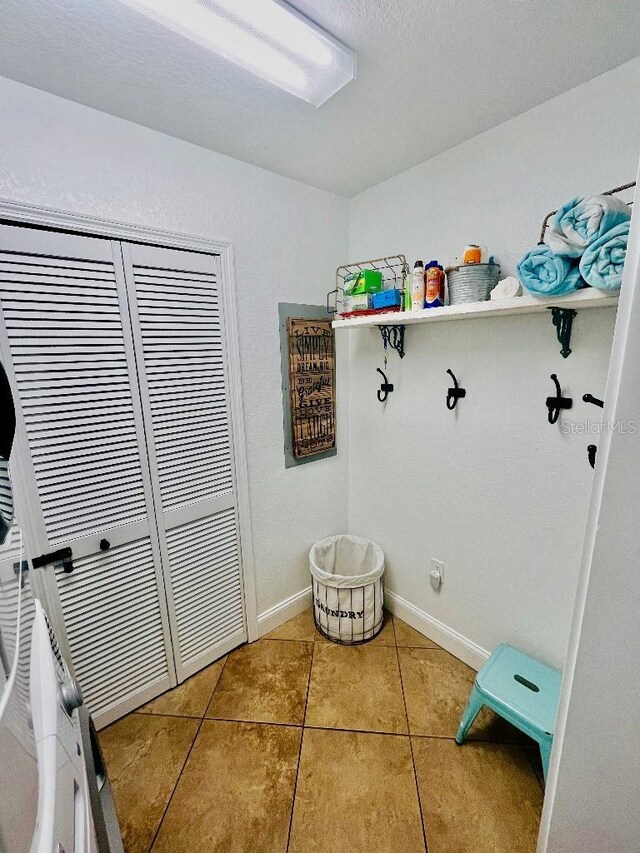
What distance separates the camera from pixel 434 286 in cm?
133

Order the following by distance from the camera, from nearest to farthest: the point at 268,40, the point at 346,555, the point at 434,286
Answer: the point at 268,40 < the point at 434,286 < the point at 346,555

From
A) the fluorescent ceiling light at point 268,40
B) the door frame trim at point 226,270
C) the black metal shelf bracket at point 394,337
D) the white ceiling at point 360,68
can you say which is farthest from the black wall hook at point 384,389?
the fluorescent ceiling light at point 268,40

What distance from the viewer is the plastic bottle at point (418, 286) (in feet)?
4.52

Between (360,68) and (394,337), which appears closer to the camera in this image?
(360,68)

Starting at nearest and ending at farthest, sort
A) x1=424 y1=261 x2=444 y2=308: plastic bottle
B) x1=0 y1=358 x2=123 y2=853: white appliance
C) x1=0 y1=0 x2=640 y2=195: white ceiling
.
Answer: x1=0 y1=358 x2=123 y2=853: white appliance < x1=0 y1=0 x2=640 y2=195: white ceiling < x1=424 y1=261 x2=444 y2=308: plastic bottle

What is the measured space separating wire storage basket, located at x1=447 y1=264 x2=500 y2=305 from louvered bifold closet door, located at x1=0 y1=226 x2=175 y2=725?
1.22m

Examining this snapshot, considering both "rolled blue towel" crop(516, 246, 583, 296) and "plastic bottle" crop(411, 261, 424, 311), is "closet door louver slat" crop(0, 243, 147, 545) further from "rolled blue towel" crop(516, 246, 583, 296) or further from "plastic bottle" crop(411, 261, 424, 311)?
"rolled blue towel" crop(516, 246, 583, 296)

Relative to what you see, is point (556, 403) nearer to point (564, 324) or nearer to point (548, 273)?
point (564, 324)

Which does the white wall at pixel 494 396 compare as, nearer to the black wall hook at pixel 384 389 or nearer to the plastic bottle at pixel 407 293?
the black wall hook at pixel 384 389

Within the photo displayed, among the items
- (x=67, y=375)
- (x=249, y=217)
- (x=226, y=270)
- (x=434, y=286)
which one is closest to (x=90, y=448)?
(x=67, y=375)

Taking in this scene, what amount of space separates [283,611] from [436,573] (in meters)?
0.87

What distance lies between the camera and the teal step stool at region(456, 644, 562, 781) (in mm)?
1146

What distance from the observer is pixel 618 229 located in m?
0.83

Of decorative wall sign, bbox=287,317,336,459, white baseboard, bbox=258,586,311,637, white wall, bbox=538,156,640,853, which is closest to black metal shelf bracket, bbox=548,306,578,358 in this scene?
white wall, bbox=538,156,640,853
